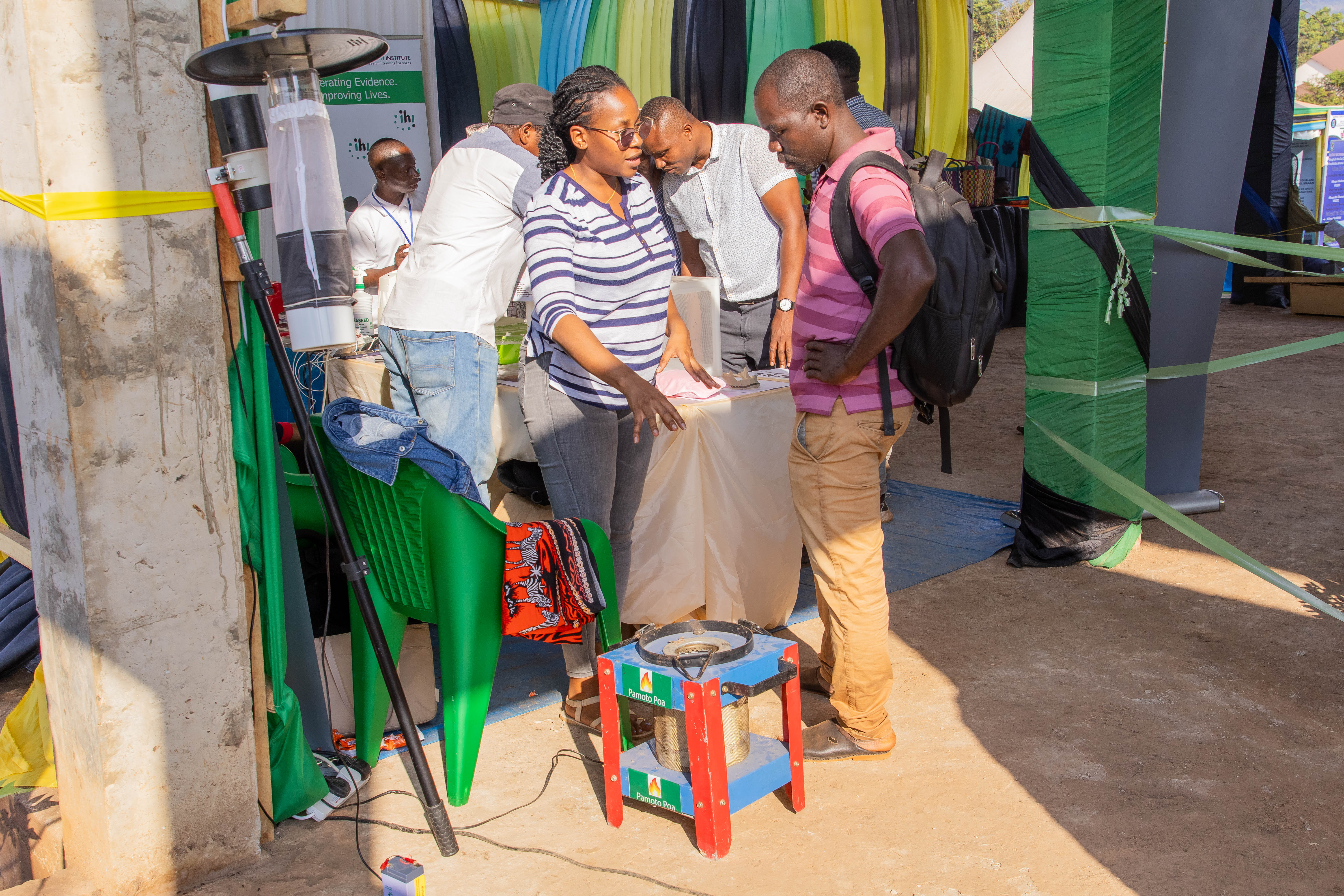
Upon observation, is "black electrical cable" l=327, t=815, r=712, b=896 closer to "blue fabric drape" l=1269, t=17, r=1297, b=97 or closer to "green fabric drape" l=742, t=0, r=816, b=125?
"green fabric drape" l=742, t=0, r=816, b=125

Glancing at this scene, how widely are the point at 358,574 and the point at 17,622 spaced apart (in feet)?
7.27

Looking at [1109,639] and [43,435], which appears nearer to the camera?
[43,435]

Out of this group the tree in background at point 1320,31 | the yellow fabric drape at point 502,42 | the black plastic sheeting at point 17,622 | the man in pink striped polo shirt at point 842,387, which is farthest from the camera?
the tree in background at point 1320,31

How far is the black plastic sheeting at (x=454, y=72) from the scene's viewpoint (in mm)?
7297

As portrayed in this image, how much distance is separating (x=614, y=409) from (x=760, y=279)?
1.41m

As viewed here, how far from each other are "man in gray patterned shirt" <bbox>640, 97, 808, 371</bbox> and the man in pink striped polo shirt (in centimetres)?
120

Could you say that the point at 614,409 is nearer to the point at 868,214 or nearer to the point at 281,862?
the point at 868,214

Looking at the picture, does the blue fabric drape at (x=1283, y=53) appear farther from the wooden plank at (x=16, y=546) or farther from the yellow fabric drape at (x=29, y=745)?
the yellow fabric drape at (x=29, y=745)

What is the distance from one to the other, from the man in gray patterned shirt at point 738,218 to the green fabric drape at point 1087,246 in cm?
110

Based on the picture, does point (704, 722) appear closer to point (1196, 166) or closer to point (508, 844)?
point (508, 844)

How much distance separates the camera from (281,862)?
244 cm


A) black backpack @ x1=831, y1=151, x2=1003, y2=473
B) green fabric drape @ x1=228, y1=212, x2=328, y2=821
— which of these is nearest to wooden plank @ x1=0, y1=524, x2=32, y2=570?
green fabric drape @ x1=228, y1=212, x2=328, y2=821

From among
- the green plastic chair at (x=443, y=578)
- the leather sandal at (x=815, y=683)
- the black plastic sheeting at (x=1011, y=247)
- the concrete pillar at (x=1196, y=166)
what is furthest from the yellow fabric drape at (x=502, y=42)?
the leather sandal at (x=815, y=683)

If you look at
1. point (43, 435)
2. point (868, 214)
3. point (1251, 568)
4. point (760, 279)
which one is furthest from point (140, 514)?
point (1251, 568)
